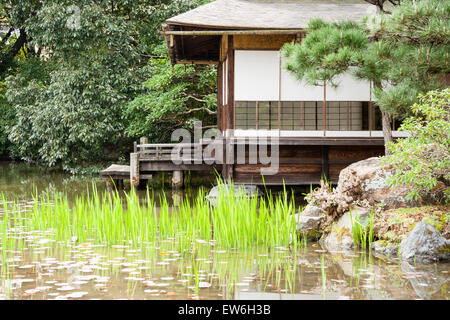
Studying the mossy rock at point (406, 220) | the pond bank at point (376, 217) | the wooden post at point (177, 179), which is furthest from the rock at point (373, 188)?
the wooden post at point (177, 179)

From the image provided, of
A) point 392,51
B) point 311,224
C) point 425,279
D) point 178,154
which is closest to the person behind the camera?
point 425,279

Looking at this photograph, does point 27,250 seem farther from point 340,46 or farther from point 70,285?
point 340,46

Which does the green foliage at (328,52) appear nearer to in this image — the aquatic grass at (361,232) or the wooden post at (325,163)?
the aquatic grass at (361,232)

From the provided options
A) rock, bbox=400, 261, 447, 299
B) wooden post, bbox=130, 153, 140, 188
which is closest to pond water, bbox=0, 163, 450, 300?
rock, bbox=400, 261, 447, 299

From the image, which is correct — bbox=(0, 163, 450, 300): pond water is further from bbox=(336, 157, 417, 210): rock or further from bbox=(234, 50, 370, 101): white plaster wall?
bbox=(234, 50, 370, 101): white plaster wall

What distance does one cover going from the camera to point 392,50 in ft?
29.0

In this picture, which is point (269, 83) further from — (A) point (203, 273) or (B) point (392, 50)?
(A) point (203, 273)

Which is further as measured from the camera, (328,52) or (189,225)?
(328,52)

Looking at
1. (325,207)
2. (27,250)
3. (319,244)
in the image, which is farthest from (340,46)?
(27,250)

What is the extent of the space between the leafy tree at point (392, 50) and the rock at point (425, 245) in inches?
97.4

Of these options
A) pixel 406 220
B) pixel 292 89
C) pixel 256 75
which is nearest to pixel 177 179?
pixel 256 75

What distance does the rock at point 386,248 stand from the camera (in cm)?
721

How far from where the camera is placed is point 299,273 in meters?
6.06

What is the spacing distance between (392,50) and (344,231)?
2968 millimetres
